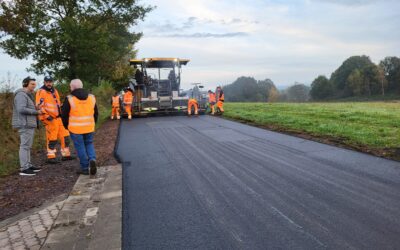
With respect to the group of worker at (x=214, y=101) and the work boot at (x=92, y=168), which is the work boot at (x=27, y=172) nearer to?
the work boot at (x=92, y=168)

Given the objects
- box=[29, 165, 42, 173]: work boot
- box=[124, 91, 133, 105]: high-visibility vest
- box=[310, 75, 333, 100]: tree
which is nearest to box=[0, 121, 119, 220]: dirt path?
box=[29, 165, 42, 173]: work boot

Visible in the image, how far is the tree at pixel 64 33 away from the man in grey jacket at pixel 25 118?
38.8 feet

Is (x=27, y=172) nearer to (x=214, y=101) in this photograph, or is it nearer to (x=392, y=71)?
(x=214, y=101)

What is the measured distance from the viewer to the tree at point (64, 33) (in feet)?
59.6

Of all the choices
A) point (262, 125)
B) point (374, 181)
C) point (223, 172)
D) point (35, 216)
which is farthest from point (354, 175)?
point (262, 125)

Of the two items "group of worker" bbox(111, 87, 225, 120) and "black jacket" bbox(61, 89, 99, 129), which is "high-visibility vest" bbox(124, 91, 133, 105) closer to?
"group of worker" bbox(111, 87, 225, 120)

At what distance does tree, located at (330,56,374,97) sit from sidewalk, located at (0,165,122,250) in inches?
3734

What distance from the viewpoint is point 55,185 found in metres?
6.15

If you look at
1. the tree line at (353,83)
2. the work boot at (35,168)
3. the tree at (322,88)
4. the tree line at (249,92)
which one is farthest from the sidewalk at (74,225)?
the tree line at (249,92)

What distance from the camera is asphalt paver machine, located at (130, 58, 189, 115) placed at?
19.7 metres

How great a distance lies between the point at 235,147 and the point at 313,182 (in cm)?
340

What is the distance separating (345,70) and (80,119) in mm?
98265

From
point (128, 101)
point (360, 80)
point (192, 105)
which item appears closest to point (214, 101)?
point (192, 105)

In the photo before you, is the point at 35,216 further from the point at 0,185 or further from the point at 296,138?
the point at 296,138
